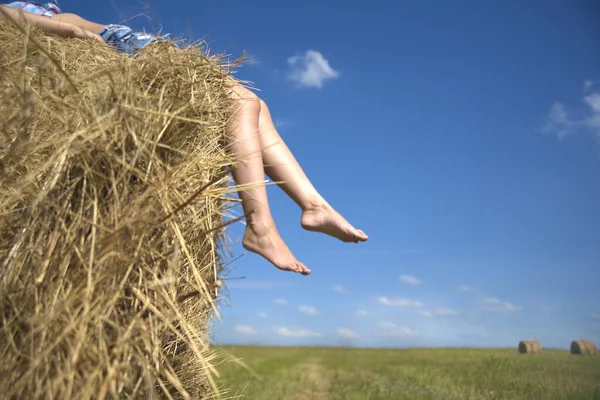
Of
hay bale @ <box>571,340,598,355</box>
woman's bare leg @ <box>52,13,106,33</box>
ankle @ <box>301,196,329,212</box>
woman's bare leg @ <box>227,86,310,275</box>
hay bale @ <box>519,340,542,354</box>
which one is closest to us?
woman's bare leg @ <box>227,86,310,275</box>

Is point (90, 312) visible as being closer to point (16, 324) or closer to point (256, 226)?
point (16, 324)

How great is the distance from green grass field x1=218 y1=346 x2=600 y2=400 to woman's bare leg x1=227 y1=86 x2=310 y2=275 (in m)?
1.44

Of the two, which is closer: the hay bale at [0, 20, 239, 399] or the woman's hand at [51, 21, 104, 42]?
the hay bale at [0, 20, 239, 399]

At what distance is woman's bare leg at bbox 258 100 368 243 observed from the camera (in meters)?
2.14

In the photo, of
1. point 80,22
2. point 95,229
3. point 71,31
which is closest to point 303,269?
point 95,229

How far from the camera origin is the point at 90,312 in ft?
3.52

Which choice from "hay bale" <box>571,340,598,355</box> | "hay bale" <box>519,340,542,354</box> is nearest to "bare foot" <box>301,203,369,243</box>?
"hay bale" <box>519,340,542,354</box>

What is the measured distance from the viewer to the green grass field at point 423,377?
3.60 meters

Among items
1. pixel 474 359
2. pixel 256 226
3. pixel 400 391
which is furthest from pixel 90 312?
pixel 474 359

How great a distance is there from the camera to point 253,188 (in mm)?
1825

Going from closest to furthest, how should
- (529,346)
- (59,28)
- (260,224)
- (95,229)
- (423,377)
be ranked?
(95,229) < (260,224) < (59,28) < (423,377) < (529,346)

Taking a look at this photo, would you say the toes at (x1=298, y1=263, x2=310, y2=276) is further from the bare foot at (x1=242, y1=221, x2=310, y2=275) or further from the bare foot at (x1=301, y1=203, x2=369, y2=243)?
the bare foot at (x1=301, y1=203, x2=369, y2=243)

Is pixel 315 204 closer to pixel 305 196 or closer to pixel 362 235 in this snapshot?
pixel 305 196

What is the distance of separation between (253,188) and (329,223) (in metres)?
0.51
